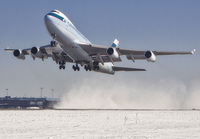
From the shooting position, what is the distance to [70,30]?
40.2 meters

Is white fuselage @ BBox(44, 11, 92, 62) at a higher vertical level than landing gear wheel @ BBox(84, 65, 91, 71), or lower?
higher

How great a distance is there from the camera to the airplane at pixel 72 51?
3872 centimetres

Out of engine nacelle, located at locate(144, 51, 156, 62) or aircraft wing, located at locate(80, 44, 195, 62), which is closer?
engine nacelle, located at locate(144, 51, 156, 62)

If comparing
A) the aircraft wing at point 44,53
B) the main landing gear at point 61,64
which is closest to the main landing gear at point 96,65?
the aircraft wing at point 44,53

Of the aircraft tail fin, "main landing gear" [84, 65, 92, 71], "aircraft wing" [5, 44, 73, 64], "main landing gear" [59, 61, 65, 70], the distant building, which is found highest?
the aircraft tail fin

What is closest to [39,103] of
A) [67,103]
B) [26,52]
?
[67,103]

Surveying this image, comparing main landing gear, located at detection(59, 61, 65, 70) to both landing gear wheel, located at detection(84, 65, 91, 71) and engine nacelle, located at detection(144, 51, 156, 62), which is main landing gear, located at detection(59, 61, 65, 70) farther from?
engine nacelle, located at detection(144, 51, 156, 62)

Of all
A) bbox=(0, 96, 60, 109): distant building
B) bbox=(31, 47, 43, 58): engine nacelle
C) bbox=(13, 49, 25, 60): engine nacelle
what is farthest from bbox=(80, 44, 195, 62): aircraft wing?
bbox=(0, 96, 60, 109): distant building

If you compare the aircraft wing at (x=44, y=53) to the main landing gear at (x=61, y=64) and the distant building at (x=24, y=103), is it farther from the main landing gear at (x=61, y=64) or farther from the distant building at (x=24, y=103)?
the distant building at (x=24, y=103)

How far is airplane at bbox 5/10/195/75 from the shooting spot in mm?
38719

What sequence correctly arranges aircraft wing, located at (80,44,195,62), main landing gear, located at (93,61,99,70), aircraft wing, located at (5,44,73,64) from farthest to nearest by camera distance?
main landing gear, located at (93,61,99,70)
aircraft wing, located at (5,44,73,64)
aircraft wing, located at (80,44,195,62)
